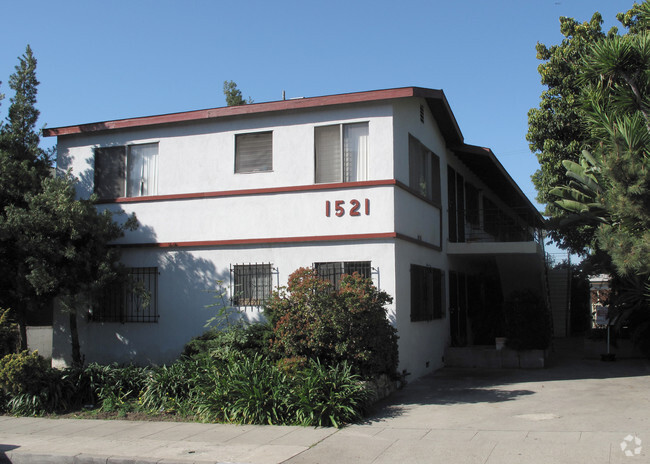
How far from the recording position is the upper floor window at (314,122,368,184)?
39.8ft

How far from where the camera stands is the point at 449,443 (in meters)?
7.65

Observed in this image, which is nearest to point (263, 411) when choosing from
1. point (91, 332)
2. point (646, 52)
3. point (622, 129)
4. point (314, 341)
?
point (314, 341)

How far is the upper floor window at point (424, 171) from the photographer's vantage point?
13172 millimetres

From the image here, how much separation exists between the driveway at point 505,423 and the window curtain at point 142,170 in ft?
22.5

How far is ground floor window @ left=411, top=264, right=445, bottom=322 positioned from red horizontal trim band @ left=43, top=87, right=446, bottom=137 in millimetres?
3405

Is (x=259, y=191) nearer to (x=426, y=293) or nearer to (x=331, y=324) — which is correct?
(x=331, y=324)

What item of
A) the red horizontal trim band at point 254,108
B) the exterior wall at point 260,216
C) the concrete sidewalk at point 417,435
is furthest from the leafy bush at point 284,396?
the red horizontal trim band at point 254,108

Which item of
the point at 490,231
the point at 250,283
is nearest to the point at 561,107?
the point at 490,231

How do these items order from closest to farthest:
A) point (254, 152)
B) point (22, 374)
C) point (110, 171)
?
point (22, 374)
point (254, 152)
point (110, 171)

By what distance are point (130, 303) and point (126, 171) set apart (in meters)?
2.86

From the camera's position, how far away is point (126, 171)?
44.9 ft

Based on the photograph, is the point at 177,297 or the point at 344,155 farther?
the point at 177,297

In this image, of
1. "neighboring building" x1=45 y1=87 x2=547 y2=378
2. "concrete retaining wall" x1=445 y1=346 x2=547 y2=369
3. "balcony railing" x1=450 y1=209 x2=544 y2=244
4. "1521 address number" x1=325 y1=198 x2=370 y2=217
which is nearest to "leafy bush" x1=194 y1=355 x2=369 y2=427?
"neighboring building" x1=45 y1=87 x2=547 y2=378

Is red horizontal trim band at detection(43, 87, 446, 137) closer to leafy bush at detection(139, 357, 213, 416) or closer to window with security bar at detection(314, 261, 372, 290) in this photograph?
window with security bar at detection(314, 261, 372, 290)
